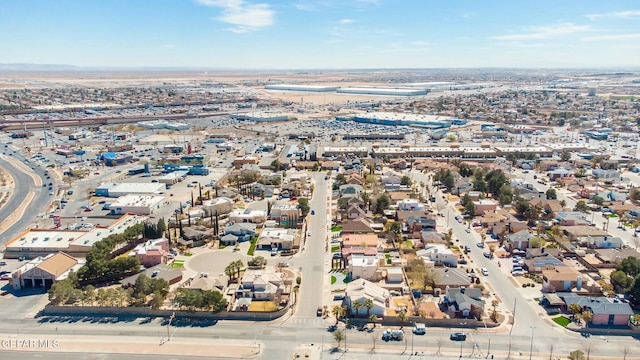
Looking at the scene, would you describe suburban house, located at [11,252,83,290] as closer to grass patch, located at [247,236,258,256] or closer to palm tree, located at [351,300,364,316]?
grass patch, located at [247,236,258,256]

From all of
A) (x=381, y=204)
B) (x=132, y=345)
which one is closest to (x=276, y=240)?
(x=381, y=204)

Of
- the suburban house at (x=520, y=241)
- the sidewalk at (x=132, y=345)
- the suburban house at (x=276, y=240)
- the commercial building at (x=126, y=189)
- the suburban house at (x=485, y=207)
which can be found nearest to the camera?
the sidewalk at (x=132, y=345)

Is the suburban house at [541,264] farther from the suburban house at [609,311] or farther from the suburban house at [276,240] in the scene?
the suburban house at [276,240]

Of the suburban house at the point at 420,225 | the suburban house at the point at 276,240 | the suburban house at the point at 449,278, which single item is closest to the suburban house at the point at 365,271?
the suburban house at the point at 449,278

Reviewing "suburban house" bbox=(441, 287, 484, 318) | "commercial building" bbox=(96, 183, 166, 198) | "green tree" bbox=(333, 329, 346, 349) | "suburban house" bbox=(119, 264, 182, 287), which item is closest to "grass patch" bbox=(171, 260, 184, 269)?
"suburban house" bbox=(119, 264, 182, 287)

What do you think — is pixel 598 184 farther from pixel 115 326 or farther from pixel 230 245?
pixel 115 326

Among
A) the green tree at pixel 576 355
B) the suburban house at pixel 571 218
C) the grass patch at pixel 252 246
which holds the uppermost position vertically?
the suburban house at pixel 571 218

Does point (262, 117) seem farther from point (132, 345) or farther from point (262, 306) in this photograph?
point (132, 345)

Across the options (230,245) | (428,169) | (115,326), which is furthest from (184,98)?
(115,326)
